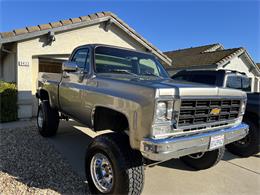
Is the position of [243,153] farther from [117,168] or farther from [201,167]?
[117,168]

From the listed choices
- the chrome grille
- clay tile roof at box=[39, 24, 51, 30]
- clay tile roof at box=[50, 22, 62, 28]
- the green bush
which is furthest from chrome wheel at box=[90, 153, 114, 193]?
clay tile roof at box=[50, 22, 62, 28]

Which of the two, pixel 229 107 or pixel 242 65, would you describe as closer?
pixel 229 107

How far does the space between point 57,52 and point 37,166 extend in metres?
5.87

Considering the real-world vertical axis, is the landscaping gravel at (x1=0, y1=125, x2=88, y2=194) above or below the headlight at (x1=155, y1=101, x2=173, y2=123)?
below

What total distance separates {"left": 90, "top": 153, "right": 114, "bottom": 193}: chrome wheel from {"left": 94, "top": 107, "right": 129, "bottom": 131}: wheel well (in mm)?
471

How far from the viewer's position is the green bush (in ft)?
26.0

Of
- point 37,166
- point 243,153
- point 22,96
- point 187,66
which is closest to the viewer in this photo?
point 37,166

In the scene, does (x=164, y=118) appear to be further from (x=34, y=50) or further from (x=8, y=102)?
(x=34, y=50)

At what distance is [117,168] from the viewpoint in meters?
2.99

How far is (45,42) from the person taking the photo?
29.0ft

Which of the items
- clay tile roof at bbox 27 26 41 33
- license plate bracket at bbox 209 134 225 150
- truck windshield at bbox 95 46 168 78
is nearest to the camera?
license plate bracket at bbox 209 134 225 150

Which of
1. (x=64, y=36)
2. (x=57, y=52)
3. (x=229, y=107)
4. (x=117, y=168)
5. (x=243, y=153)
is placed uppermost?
(x=64, y=36)

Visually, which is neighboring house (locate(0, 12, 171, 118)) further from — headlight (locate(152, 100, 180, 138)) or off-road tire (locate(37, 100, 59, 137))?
headlight (locate(152, 100, 180, 138))

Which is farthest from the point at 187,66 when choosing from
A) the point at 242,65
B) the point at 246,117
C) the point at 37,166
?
the point at 37,166
